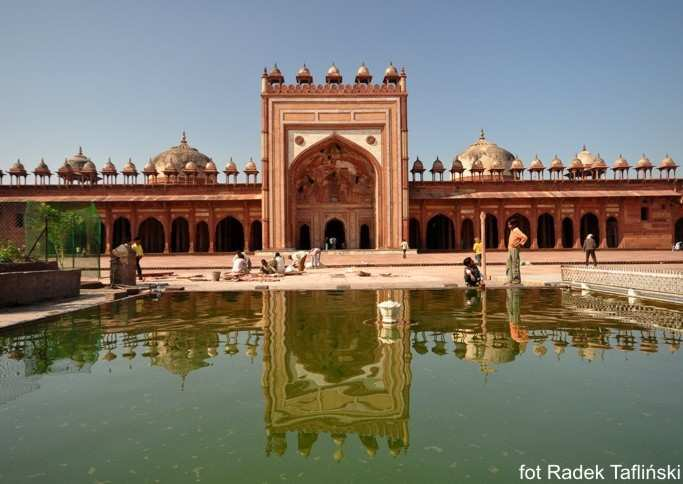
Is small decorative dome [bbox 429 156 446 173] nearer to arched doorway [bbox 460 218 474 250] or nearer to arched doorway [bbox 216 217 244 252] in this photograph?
arched doorway [bbox 460 218 474 250]

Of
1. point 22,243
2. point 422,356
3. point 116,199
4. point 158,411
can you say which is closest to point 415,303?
point 422,356

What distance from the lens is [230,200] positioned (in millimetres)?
29766

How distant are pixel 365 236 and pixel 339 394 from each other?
28.1 meters

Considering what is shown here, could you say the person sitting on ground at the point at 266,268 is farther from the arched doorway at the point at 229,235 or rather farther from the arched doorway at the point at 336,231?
the arched doorway at the point at 229,235

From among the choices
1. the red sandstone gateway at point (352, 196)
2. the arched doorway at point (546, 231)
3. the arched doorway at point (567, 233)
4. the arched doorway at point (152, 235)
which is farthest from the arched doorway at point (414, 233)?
the arched doorway at point (152, 235)

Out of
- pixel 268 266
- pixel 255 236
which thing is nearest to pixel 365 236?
pixel 255 236

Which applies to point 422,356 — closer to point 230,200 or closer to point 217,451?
point 217,451

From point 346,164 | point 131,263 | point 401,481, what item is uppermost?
point 346,164

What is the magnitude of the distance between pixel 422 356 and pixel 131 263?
922cm

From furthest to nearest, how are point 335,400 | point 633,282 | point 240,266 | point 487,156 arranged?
Result: 1. point 487,156
2. point 240,266
3. point 633,282
4. point 335,400

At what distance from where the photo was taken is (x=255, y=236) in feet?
107

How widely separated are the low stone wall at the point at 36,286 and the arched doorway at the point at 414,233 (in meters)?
23.8

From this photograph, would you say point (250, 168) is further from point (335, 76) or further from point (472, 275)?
point (472, 275)

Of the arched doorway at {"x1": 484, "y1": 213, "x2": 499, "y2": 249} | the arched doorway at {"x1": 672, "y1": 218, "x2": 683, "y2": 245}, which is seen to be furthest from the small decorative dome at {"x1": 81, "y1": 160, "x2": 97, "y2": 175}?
the arched doorway at {"x1": 672, "y1": 218, "x2": 683, "y2": 245}
